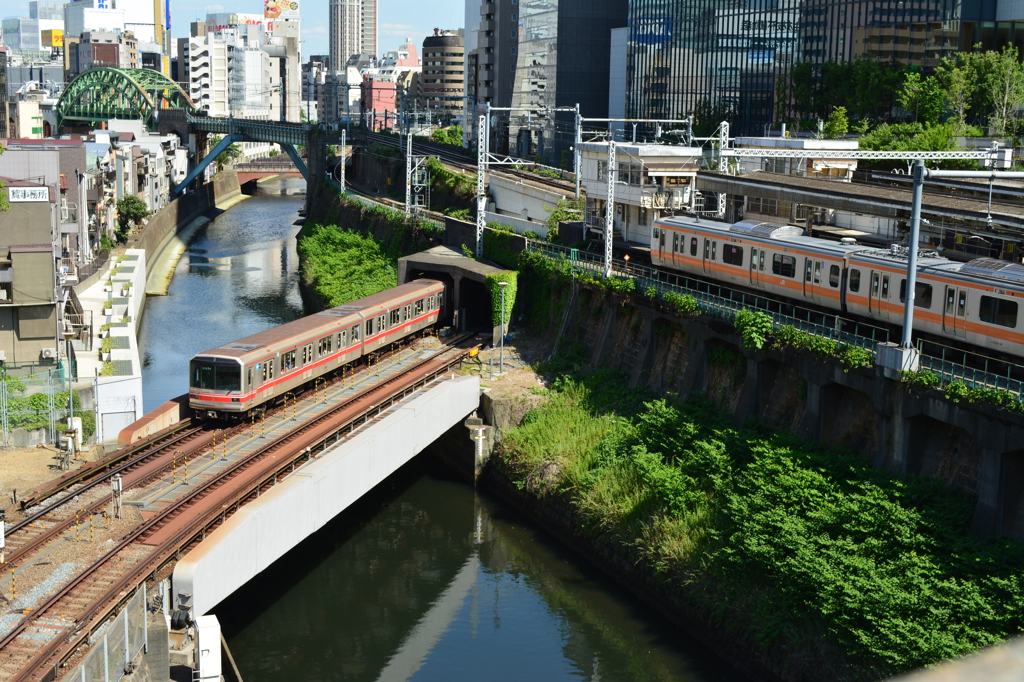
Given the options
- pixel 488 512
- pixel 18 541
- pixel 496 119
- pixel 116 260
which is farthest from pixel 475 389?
pixel 496 119

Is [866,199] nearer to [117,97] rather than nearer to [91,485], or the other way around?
[91,485]

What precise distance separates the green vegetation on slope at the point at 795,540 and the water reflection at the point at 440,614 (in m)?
1.56

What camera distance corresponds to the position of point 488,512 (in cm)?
3359

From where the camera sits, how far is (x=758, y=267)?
112 feet

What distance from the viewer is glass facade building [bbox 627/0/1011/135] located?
59.0m

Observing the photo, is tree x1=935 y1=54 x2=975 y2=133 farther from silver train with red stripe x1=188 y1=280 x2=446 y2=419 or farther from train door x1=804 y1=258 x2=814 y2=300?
silver train with red stripe x1=188 y1=280 x2=446 y2=419


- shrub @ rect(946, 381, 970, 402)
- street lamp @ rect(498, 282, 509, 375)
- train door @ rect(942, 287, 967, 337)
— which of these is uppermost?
train door @ rect(942, 287, 967, 337)

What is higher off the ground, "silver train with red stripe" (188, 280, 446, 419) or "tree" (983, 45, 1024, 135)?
"tree" (983, 45, 1024, 135)

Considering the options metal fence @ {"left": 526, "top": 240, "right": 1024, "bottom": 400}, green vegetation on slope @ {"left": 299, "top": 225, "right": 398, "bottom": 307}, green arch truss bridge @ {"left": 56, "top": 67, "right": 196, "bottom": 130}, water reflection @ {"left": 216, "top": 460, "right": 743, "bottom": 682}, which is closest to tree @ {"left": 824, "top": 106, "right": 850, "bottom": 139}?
metal fence @ {"left": 526, "top": 240, "right": 1024, "bottom": 400}

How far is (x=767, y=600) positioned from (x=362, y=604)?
10098 mm

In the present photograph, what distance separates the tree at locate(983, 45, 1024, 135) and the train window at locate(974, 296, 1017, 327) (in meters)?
31.4

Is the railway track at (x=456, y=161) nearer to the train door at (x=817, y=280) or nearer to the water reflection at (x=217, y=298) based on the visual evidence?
the water reflection at (x=217, y=298)

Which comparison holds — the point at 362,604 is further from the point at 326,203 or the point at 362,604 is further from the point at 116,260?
the point at 326,203

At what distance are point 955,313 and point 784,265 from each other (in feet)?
23.4
